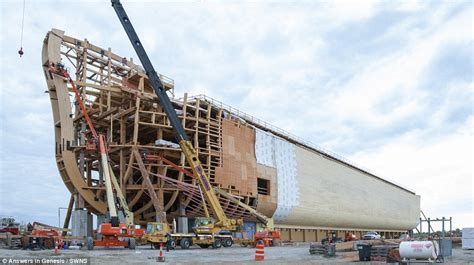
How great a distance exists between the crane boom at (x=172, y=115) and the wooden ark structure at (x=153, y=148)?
8.89 meters

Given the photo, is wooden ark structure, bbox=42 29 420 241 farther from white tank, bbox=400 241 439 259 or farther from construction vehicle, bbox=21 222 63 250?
white tank, bbox=400 241 439 259

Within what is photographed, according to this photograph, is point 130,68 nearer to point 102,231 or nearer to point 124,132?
point 124,132

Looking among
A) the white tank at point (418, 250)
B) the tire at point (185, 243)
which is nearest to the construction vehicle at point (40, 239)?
the tire at point (185, 243)

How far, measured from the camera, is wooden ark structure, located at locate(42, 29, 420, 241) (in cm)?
5338

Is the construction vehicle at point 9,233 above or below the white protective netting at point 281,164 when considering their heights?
below

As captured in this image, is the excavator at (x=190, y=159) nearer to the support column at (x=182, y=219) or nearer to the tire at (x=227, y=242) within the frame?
the tire at (x=227, y=242)

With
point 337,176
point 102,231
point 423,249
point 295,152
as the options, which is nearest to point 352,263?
point 423,249

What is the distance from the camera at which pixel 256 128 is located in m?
64.5

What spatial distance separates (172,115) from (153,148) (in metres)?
11.6

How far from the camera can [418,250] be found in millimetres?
23875

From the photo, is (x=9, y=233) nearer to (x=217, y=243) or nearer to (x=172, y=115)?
(x=172, y=115)

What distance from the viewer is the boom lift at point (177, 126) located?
137 feet

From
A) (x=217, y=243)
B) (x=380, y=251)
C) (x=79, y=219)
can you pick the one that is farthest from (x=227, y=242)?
(x=79, y=219)

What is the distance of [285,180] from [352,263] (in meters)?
42.3
